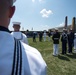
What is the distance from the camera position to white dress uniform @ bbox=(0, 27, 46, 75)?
4.03 ft

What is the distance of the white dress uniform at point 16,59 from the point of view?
4.03 ft

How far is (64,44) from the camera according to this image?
1441cm

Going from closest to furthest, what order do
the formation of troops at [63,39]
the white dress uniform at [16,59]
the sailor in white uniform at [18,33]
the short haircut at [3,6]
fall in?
the white dress uniform at [16,59] → the short haircut at [3,6] → the sailor in white uniform at [18,33] → the formation of troops at [63,39]

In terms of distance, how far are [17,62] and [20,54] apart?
6cm

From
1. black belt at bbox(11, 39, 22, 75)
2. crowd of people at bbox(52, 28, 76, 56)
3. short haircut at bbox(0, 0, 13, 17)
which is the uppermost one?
short haircut at bbox(0, 0, 13, 17)

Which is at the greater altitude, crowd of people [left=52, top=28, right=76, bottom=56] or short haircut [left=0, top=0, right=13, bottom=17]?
short haircut [left=0, top=0, right=13, bottom=17]

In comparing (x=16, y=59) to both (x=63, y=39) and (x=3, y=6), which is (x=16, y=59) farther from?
(x=63, y=39)

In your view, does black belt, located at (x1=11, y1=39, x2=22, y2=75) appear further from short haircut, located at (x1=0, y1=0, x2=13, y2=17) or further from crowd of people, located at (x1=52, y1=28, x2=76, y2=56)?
crowd of people, located at (x1=52, y1=28, x2=76, y2=56)

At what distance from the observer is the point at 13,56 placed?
1274 millimetres

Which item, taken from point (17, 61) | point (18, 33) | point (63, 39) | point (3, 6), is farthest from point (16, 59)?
point (63, 39)

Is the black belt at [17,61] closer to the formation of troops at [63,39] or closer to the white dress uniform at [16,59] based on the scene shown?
the white dress uniform at [16,59]

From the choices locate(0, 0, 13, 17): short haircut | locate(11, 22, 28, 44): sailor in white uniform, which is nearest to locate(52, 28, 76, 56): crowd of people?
locate(11, 22, 28, 44): sailor in white uniform

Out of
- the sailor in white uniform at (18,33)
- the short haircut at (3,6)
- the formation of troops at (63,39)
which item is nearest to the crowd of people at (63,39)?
the formation of troops at (63,39)

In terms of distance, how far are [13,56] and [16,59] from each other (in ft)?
0.08
